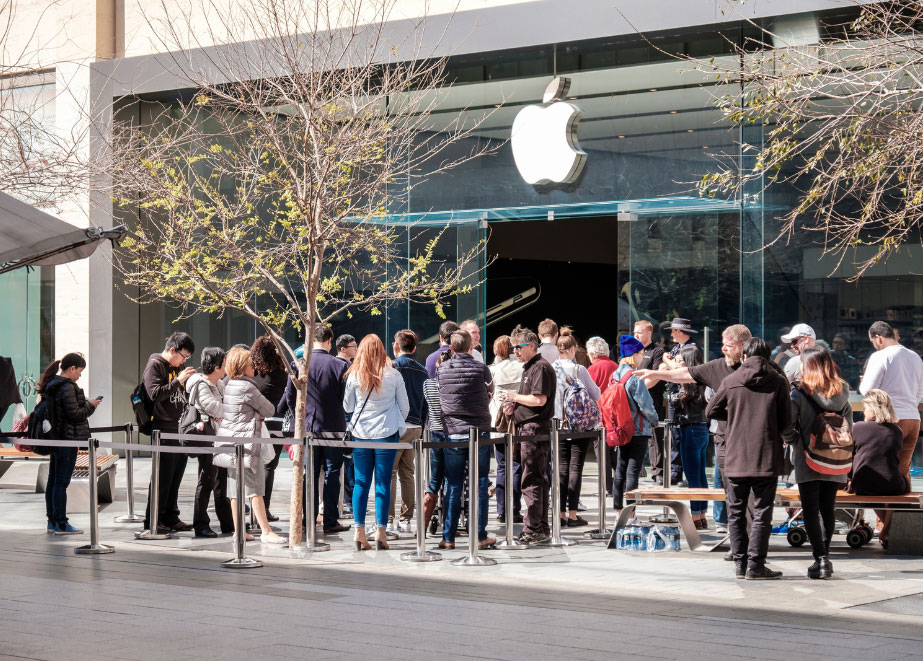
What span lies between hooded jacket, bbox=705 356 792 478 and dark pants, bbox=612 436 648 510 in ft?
10.7

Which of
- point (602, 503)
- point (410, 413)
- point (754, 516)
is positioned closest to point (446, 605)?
point (754, 516)

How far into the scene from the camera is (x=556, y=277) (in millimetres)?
27641

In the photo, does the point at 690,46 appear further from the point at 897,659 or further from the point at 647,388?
the point at 897,659

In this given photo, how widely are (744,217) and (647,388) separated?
501 centimetres

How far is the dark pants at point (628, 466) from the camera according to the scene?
42.7 ft

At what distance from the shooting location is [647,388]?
42.4 feet

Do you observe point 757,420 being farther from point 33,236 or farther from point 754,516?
point 33,236

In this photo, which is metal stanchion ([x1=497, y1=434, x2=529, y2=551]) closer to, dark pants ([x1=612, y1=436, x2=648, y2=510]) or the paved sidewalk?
the paved sidewalk

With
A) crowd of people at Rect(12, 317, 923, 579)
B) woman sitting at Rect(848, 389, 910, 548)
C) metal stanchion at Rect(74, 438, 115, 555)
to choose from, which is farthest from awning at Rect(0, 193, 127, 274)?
woman sitting at Rect(848, 389, 910, 548)

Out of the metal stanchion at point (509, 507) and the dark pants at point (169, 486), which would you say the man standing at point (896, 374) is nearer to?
the metal stanchion at point (509, 507)

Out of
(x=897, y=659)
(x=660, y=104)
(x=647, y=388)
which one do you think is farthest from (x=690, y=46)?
(x=897, y=659)

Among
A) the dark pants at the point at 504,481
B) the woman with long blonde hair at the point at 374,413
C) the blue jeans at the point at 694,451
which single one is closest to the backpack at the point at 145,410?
the woman with long blonde hair at the point at 374,413

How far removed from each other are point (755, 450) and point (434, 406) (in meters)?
3.06

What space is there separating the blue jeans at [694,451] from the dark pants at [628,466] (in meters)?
0.56
